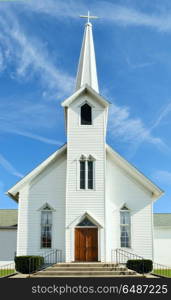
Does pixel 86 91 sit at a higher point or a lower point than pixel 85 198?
higher

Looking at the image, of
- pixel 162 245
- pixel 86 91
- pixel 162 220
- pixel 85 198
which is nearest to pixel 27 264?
pixel 85 198

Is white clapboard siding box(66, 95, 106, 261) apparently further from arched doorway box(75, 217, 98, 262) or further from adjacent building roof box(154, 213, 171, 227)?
adjacent building roof box(154, 213, 171, 227)

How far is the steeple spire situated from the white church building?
118 inches

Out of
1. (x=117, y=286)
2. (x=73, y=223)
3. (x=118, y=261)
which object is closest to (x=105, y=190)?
(x=73, y=223)

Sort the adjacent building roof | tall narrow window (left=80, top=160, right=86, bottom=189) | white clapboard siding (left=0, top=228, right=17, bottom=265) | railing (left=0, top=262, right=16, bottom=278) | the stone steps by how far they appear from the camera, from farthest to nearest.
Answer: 1. the adjacent building roof
2. white clapboard siding (left=0, top=228, right=17, bottom=265)
3. tall narrow window (left=80, top=160, right=86, bottom=189)
4. railing (left=0, top=262, right=16, bottom=278)
5. the stone steps

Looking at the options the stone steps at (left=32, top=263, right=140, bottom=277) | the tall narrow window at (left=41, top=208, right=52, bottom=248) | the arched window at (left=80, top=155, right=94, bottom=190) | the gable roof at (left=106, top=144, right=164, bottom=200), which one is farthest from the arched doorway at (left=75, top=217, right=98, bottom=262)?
the gable roof at (left=106, top=144, right=164, bottom=200)

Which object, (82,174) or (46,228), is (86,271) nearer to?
(46,228)

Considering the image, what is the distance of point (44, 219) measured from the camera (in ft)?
77.7

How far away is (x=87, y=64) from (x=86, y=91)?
173 inches

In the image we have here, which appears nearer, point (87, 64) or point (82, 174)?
point (82, 174)

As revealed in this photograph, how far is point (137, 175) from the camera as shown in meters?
24.3

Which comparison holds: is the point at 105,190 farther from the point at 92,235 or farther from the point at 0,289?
the point at 0,289

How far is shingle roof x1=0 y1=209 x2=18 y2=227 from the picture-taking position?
34.2m

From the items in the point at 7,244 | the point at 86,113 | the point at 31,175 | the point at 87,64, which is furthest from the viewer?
the point at 7,244
